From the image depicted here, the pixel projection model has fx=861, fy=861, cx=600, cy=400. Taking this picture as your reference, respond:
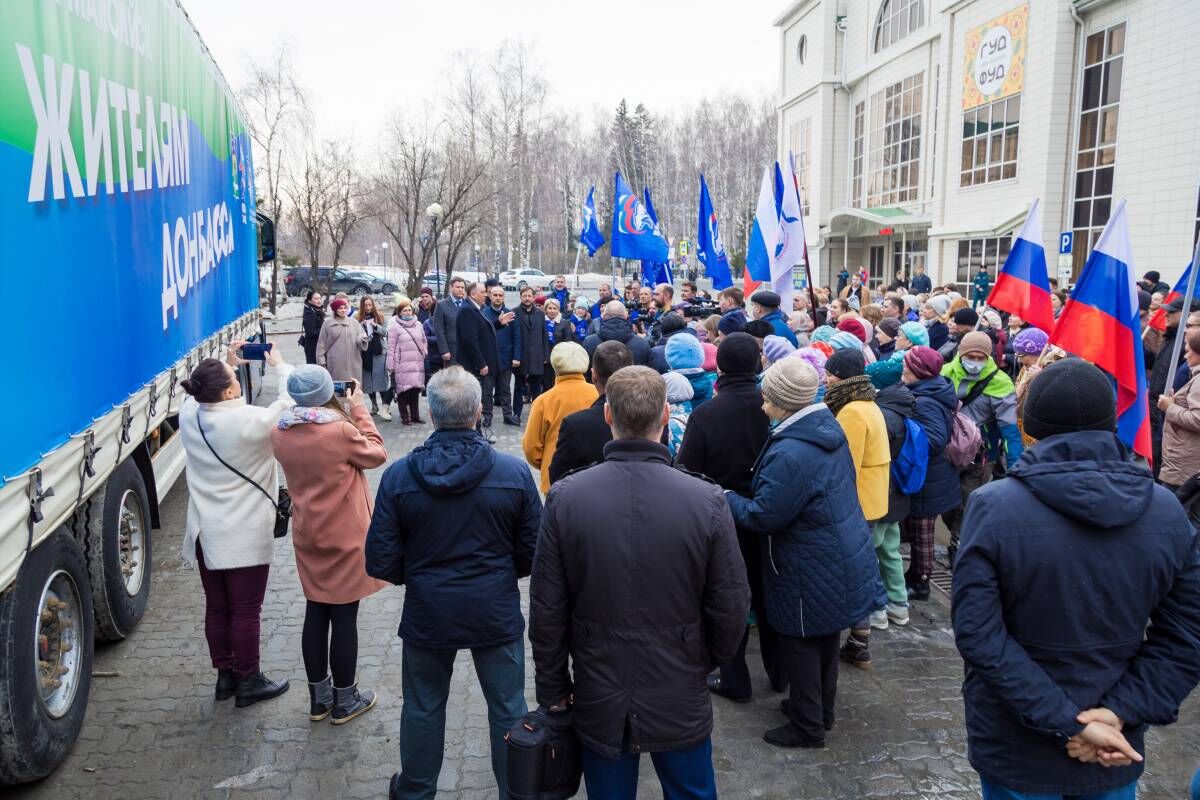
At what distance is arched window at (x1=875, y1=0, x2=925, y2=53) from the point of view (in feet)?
94.4

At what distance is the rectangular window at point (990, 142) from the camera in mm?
22688

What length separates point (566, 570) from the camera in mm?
2795

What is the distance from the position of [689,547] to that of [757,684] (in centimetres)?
250

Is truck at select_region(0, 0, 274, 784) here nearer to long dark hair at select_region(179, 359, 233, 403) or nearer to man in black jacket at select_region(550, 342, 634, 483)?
long dark hair at select_region(179, 359, 233, 403)

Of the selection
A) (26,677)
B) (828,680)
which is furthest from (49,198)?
(828,680)

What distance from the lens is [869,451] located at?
4.91m

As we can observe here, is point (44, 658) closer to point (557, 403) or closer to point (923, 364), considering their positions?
point (557, 403)

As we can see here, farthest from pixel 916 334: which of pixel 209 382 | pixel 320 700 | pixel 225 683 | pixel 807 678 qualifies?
pixel 225 683

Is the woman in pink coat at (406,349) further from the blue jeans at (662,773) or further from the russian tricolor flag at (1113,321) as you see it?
the blue jeans at (662,773)

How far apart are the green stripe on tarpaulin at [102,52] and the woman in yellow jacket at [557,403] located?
105 inches

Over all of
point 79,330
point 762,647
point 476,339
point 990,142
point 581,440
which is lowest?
point 762,647

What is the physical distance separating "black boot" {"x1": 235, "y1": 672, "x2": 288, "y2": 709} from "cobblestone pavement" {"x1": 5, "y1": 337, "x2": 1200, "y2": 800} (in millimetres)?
46

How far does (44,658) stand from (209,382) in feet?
4.61

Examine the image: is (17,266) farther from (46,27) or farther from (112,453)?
(112,453)
